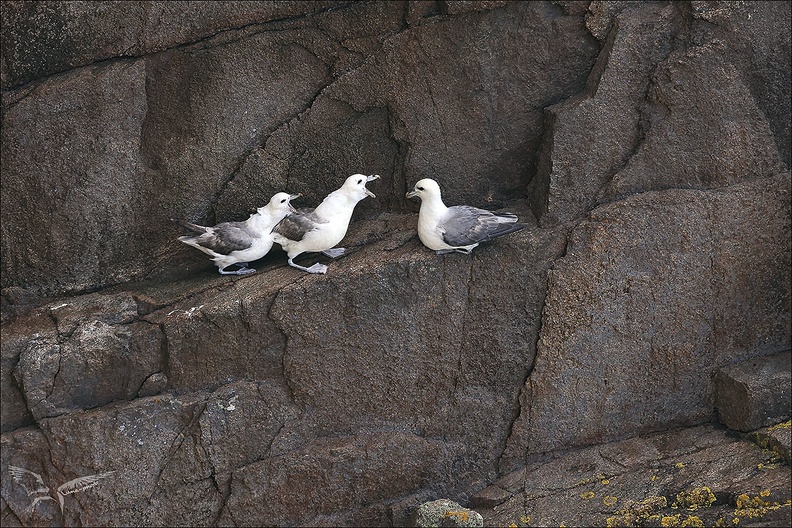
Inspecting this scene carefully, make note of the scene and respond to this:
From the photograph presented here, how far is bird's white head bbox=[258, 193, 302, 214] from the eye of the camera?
19.7 ft

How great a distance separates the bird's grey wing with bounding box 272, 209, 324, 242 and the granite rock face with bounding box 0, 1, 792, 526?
0.27m

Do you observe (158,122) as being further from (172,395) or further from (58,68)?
(172,395)

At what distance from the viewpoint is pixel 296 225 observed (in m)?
5.97

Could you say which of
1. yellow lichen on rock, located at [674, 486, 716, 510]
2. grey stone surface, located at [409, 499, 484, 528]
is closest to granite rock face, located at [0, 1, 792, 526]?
yellow lichen on rock, located at [674, 486, 716, 510]

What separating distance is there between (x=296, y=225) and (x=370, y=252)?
511mm

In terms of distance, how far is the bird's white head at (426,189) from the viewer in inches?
231

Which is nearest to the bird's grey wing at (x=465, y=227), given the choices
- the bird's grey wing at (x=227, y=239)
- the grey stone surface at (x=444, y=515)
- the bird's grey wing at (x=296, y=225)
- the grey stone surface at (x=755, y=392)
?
the bird's grey wing at (x=296, y=225)

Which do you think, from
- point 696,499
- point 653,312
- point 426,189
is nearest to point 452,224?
point 426,189

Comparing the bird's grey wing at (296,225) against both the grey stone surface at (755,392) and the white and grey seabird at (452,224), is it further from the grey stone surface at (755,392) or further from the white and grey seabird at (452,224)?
the grey stone surface at (755,392)

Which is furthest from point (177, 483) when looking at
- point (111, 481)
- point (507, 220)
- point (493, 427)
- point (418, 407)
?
point (507, 220)

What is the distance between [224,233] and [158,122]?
2.89 ft

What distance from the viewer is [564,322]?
20.1ft

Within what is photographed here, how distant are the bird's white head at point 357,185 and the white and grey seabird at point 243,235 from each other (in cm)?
33

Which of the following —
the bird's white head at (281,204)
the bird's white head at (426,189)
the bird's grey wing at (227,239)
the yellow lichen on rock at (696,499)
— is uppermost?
the bird's white head at (426,189)
